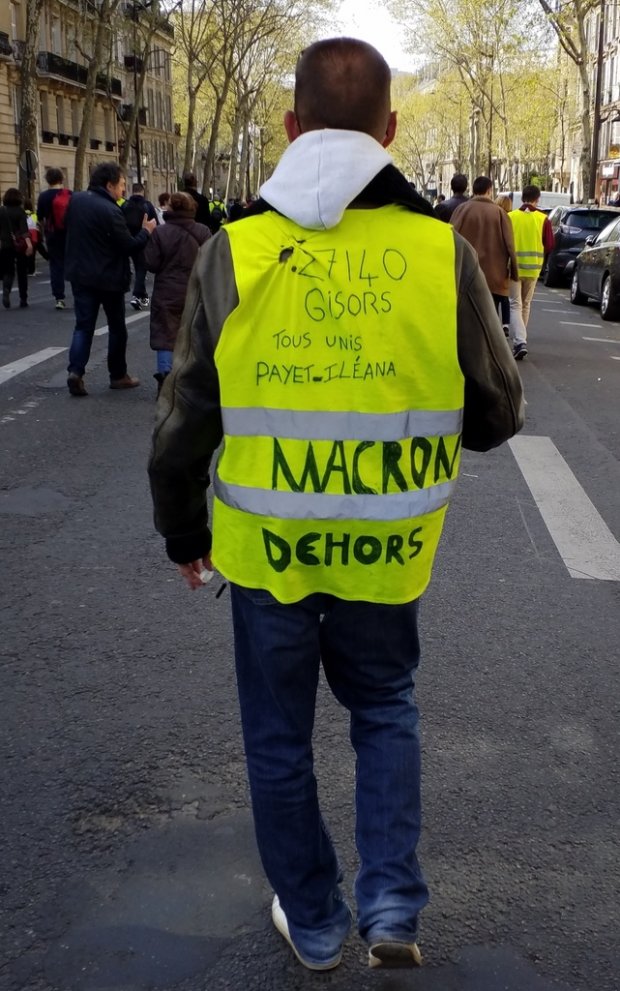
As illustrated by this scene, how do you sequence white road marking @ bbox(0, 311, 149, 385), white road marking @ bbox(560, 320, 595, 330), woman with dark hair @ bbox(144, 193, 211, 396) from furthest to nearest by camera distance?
white road marking @ bbox(560, 320, 595, 330), white road marking @ bbox(0, 311, 149, 385), woman with dark hair @ bbox(144, 193, 211, 396)

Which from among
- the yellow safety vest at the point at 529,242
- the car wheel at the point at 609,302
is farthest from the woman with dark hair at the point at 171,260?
the car wheel at the point at 609,302

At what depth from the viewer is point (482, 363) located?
7.35 ft

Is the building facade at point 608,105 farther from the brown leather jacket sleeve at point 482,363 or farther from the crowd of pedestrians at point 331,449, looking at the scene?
the crowd of pedestrians at point 331,449

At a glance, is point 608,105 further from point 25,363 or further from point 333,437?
point 333,437

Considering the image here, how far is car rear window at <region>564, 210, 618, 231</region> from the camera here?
24047 millimetres

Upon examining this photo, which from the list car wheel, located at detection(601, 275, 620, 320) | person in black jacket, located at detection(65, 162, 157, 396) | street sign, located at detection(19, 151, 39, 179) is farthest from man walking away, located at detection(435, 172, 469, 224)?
street sign, located at detection(19, 151, 39, 179)

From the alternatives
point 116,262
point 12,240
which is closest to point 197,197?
point 12,240

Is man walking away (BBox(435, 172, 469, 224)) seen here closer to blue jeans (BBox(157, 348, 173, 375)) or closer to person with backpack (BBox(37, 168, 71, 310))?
person with backpack (BBox(37, 168, 71, 310))

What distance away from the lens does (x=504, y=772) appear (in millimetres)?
3396

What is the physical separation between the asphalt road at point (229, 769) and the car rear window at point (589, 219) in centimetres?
1878

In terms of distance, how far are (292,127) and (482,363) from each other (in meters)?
0.57

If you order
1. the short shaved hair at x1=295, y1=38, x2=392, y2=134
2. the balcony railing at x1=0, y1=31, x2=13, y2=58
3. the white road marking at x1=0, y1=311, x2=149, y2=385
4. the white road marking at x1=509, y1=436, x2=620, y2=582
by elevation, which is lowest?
the white road marking at x1=509, y1=436, x2=620, y2=582

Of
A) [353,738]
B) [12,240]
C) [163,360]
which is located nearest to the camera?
[353,738]

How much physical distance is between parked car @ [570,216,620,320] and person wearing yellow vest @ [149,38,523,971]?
15.7 metres
